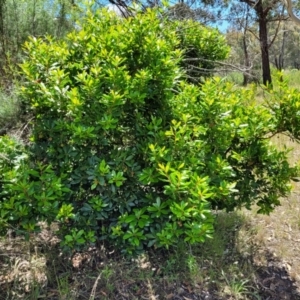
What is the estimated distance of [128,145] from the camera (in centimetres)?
232

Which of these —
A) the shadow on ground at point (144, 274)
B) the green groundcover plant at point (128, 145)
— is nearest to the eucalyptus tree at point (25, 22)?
the green groundcover plant at point (128, 145)

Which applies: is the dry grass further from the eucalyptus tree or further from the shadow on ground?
the eucalyptus tree

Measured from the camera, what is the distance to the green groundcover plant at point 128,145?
2.02 m

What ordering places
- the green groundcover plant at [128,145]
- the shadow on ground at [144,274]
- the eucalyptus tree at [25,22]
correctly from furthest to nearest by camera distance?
the eucalyptus tree at [25,22]
the shadow on ground at [144,274]
the green groundcover plant at [128,145]

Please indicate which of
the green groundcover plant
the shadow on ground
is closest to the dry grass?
the shadow on ground

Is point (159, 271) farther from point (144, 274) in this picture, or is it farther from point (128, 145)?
point (128, 145)

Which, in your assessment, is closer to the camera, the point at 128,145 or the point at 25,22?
the point at 128,145

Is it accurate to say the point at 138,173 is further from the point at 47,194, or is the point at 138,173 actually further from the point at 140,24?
the point at 140,24

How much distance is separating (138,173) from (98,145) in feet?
1.04

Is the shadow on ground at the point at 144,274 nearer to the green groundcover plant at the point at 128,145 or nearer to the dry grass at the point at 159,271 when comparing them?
the dry grass at the point at 159,271

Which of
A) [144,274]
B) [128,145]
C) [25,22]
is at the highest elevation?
[25,22]

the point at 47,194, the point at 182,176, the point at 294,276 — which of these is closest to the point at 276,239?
the point at 294,276

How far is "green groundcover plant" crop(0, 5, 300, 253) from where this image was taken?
2023 mm

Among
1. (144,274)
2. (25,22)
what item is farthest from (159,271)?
(25,22)
